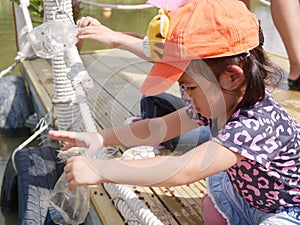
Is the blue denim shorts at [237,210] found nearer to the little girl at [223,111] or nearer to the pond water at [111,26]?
the little girl at [223,111]

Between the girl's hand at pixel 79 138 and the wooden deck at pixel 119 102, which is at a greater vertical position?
the girl's hand at pixel 79 138

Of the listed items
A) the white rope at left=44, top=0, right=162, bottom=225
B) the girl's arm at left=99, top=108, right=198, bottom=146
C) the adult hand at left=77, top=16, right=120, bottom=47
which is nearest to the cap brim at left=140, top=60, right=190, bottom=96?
the girl's arm at left=99, top=108, right=198, bottom=146

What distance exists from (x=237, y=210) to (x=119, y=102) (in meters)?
1.33

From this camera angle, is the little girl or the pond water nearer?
the little girl

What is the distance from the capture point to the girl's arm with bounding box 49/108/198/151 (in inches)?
50.2

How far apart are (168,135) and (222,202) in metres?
0.23

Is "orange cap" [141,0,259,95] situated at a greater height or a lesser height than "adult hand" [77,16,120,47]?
greater

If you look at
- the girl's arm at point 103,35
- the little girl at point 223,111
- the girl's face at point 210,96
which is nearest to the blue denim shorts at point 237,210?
the little girl at point 223,111

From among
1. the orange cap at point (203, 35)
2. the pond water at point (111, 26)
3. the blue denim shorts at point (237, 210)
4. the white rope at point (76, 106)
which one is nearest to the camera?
the orange cap at point (203, 35)

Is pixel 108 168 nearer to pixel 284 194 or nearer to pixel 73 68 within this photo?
pixel 284 194

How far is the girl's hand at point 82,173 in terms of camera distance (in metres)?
0.97

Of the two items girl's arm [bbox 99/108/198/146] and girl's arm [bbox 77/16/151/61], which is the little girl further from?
girl's arm [bbox 77/16/151/61]

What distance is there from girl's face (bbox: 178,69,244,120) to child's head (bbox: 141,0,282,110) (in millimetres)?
13

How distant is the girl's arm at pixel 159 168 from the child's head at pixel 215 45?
0.45ft
